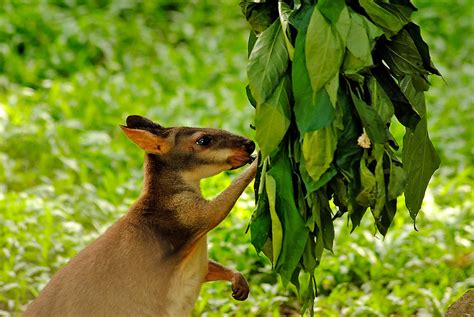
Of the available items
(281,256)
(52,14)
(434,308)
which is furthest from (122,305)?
(52,14)

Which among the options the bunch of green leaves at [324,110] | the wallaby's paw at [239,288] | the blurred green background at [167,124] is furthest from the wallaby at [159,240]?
the blurred green background at [167,124]

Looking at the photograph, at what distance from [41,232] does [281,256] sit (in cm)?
331

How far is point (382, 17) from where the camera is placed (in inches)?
179

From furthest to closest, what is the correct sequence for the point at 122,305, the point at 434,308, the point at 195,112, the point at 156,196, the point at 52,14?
the point at 52,14 < the point at 195,112 < the point at 434,308 < the point at 156,196 < the point at 122,305

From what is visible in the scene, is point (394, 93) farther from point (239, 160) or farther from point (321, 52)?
point (239, 160)

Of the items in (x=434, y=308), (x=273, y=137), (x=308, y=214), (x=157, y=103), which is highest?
(x=273, y=137)

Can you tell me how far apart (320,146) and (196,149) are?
0.90m

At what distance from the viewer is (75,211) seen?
8.13m

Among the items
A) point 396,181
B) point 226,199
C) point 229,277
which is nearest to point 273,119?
point 396,181

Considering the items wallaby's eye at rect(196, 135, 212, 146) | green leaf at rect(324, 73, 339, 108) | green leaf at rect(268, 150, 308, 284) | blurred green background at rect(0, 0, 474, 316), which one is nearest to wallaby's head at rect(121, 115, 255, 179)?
wallaby's eye at rect(196, 135, 212, 146)

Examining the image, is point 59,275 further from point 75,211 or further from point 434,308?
point 75,211

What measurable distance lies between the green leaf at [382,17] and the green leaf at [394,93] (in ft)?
0.81

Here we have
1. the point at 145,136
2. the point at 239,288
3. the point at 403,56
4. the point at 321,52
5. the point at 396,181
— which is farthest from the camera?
the point at 239,288

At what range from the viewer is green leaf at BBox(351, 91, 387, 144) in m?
4.50
